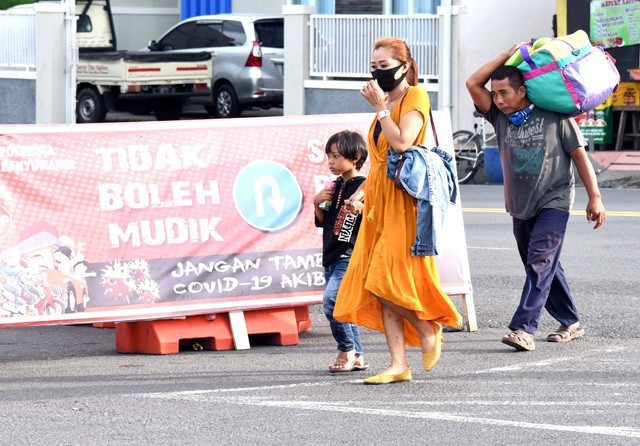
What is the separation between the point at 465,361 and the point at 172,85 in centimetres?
1842

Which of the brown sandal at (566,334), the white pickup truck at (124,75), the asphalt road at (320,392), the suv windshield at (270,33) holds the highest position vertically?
the suv windshield at (270,33)

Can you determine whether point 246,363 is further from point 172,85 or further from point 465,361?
point 172,85

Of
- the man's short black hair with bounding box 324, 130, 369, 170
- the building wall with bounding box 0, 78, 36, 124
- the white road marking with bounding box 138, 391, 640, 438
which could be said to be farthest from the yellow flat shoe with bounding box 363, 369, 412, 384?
the building wall with bounding box 0, 78, 36, 124

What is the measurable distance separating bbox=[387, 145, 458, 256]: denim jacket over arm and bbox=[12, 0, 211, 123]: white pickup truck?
59.1ft

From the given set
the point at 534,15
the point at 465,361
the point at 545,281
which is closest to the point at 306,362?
the point at 465,361

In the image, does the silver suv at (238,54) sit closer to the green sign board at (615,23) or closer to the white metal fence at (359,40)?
the white metal fence at (359,40)

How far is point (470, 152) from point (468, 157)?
12cm

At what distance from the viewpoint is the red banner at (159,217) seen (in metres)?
8.12

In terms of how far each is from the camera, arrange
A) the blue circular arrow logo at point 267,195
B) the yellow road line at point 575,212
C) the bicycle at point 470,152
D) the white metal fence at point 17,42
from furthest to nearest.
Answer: the white metal fence at point 17,42 → the bicycle at point 470,152 → the yellow road line at point 575,212 → the blue circular arrow logo at point 267,195

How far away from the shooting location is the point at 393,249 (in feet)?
23.4

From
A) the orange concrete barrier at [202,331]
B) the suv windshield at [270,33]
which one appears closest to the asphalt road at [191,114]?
the suv windshield at [270,33]

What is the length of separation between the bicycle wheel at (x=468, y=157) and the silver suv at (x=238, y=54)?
5320 mm

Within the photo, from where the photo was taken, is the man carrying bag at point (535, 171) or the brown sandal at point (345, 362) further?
the man carrying bag at point (535, 171)

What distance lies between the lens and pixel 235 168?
28.4 feet
